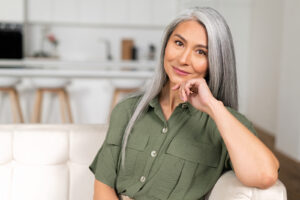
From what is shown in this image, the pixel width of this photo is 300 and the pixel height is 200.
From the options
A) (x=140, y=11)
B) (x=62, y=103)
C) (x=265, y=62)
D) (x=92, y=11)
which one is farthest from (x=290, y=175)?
(x=92, y=11)

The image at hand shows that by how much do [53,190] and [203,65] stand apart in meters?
0.77

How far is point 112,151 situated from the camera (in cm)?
123

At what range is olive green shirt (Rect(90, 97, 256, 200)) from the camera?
1135 millimetres

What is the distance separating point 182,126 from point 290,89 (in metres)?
3.19

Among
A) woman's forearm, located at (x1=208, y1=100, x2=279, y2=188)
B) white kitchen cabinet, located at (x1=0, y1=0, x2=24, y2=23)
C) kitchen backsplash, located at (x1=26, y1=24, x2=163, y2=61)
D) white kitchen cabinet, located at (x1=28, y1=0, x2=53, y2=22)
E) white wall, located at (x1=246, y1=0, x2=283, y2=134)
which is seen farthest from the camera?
kitchen backsplash, located at (x1=26, y1=24, x2=163, y2=61)

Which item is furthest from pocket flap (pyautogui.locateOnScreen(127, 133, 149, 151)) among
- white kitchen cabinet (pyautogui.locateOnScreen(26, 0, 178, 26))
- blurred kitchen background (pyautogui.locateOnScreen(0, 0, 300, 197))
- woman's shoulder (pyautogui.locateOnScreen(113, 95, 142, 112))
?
white kitchen cabinet (pyautogui.locateOnScreen(26, 0, 178, 26))

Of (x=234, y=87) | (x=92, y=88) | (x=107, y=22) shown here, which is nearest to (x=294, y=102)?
(x=92, y=88)

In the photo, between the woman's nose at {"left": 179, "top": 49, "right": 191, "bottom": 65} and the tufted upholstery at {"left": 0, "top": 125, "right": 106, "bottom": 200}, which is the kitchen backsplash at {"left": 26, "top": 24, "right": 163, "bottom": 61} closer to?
the tufted upholstery at {"left": 0, "top": 125, "right": 106, "bottom": 200}

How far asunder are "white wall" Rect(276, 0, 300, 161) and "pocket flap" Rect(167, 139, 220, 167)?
298 centimetres

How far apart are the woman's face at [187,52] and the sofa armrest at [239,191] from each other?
1.07 feet

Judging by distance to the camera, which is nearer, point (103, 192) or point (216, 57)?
point (216, 57)

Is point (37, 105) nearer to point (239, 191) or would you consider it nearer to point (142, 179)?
point (142, 179)

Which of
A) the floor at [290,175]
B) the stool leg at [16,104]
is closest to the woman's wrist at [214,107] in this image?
the floor at [290,175]

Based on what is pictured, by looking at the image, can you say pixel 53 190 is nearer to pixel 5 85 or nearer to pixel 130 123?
pixel 130 123
